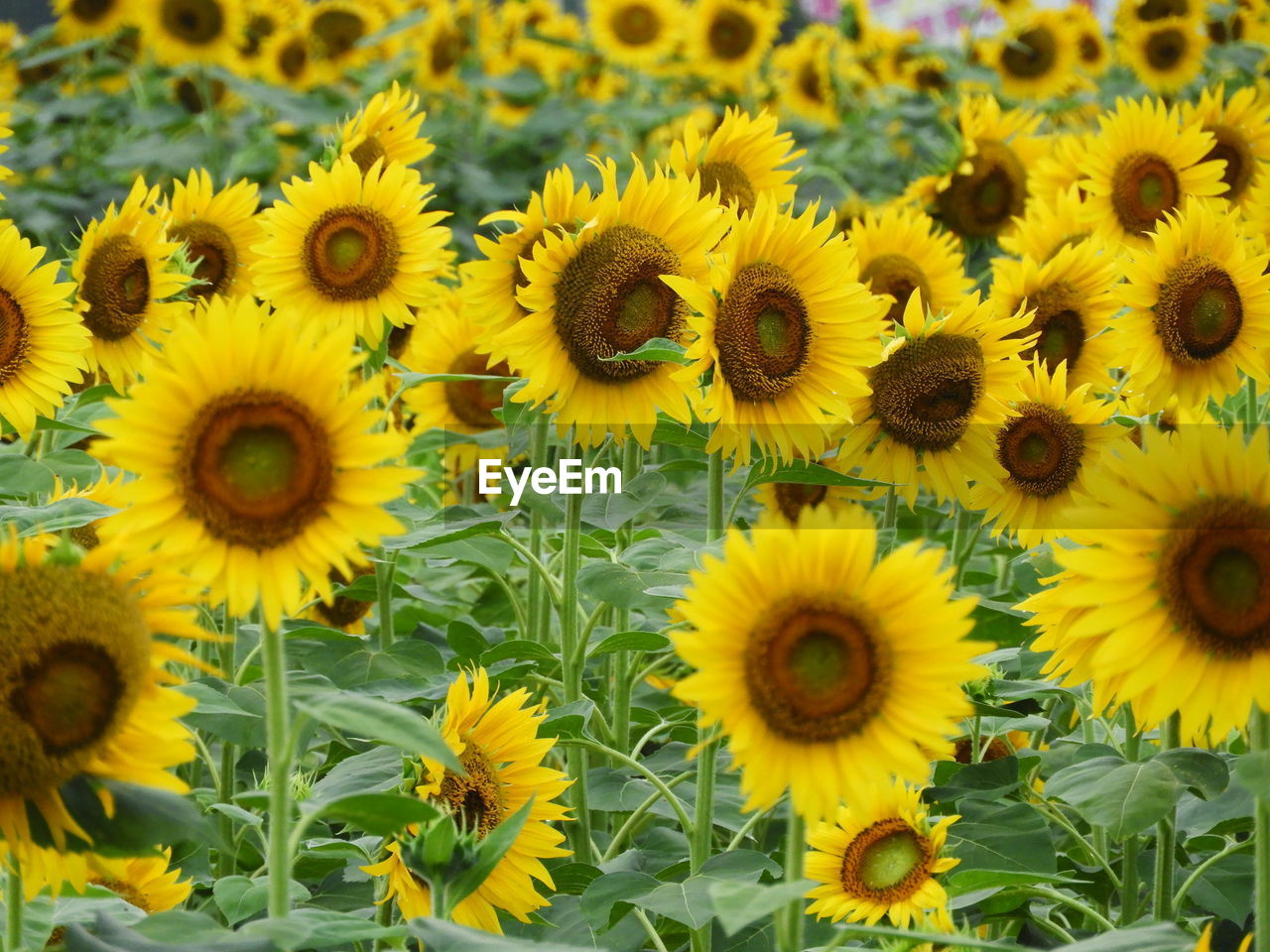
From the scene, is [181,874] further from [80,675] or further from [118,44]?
[118,44]

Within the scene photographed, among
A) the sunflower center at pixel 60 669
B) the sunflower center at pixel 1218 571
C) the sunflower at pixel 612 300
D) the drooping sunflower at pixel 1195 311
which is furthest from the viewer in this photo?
the drooping sunflower at pixel 1195 311

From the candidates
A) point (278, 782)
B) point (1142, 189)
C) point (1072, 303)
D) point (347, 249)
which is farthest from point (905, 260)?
point (278, 782)

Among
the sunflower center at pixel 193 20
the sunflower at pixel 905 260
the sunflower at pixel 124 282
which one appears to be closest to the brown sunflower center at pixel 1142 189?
the sunflower at pixel 905 260

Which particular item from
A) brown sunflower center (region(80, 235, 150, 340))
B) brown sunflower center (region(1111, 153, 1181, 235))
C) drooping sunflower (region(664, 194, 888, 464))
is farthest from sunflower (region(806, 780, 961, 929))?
brown sunflower center (region(1111, 153, 1181, 235))

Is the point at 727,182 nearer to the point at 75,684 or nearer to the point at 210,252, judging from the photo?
the point at 210,252


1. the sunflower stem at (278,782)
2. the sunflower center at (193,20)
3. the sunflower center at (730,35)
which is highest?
the sunflower center at (730,35)

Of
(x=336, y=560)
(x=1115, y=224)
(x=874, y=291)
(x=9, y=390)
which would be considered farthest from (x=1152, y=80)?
(x=336, y=560)

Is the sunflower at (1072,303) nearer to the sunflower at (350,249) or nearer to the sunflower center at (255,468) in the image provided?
the sunflower at (350,249)
